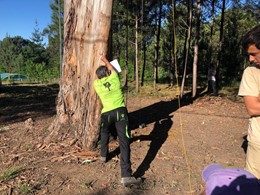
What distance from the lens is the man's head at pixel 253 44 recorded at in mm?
1834

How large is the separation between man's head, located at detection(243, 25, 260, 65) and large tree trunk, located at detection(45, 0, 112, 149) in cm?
310

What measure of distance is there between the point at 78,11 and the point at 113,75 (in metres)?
1.57

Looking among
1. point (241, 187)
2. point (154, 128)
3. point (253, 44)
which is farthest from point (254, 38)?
point (154, 128)

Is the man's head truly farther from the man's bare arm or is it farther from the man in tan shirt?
the man's bare arm

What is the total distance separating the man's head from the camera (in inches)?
72.2

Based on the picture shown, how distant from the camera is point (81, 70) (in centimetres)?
497

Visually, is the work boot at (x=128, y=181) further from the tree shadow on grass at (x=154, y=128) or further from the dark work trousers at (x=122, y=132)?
the tree shadow on grass at (x=154, y=128)

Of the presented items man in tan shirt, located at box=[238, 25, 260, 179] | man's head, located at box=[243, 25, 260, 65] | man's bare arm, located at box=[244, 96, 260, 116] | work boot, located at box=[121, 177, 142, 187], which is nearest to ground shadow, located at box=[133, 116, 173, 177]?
work boot, located at box=[121, 177, 142, 187]

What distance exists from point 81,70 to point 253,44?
353 centimetres

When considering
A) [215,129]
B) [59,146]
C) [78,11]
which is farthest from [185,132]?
[78,11]

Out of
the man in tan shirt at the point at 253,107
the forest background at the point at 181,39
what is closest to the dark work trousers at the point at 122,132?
the man in tan shirt at the point at 253,107

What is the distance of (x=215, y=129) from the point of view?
678 centimetres

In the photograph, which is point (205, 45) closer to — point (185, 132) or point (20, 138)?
point (185, 132)

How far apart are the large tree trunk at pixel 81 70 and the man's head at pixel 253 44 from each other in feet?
10.2
